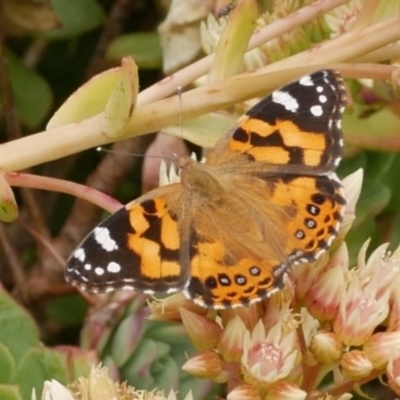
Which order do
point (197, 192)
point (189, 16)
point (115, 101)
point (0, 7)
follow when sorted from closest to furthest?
point (115, 101)
point (197, 192)
point (189, 16)
point (0, 7)

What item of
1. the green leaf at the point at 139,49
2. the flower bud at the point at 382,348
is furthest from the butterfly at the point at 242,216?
the green leaf at the point at 139,49

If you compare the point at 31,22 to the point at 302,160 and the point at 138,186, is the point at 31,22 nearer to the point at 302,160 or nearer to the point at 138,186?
the point at 138,186

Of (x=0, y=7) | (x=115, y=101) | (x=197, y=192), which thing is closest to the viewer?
(x=115, y=101)

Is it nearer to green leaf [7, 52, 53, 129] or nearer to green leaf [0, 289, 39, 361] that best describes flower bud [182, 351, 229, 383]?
green leaf [0, 289, 39, 361]

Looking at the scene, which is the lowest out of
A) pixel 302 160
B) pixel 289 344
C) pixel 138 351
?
pixel 138 351

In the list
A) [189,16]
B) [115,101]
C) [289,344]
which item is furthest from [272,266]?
[189,16]

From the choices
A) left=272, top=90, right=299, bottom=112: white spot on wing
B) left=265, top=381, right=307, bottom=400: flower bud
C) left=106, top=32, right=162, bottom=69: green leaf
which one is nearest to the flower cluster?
left=265, top=381, right=307, bottom=400: flower bud
